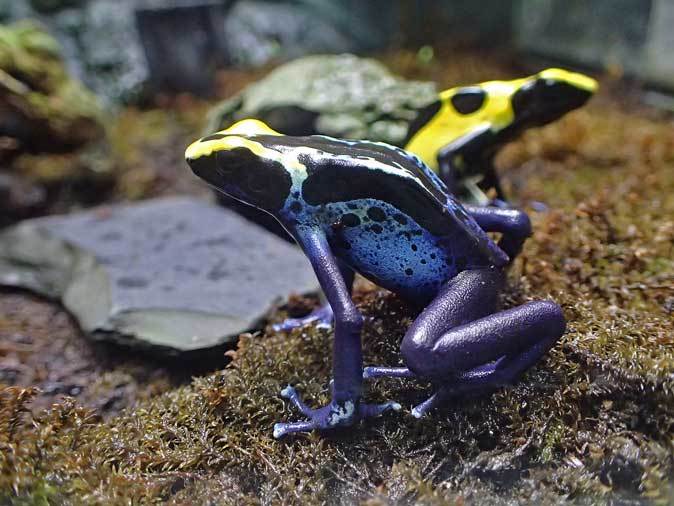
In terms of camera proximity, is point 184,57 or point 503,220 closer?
point 503,220

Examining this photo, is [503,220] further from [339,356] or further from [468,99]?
[468,99]

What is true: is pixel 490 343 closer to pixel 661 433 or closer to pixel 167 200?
pixel 661 433

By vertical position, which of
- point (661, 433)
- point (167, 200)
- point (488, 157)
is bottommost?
point (167, 200)

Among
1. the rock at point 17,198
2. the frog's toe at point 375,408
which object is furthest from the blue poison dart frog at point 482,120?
the rock at point 17,198

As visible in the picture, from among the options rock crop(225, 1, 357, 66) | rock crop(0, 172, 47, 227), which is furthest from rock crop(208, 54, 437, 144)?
rock crop(225, 1, 357, 66)

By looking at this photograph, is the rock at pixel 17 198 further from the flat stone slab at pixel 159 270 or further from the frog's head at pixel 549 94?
the frog's head at pixel 549 94

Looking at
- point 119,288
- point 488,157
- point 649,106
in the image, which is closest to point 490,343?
point 488,157

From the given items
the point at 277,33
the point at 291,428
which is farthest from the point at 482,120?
the point at 277,33
